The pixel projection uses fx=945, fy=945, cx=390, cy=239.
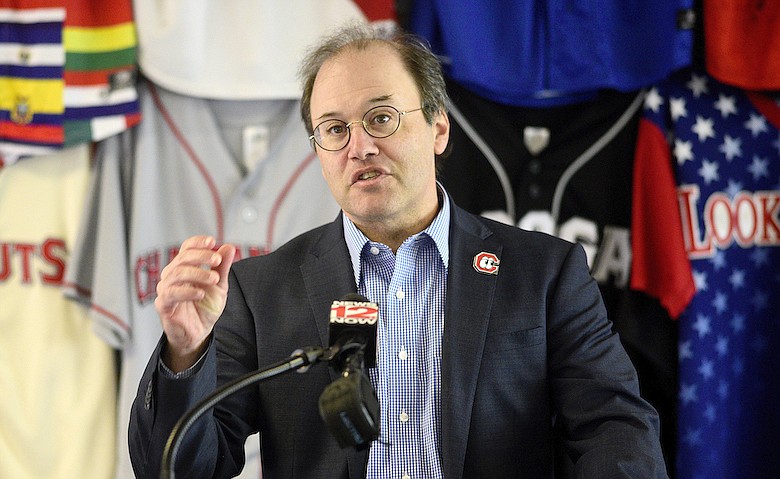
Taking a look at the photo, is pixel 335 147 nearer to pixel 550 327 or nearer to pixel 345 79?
pixel 345 79

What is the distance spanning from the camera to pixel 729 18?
2666 millimetres

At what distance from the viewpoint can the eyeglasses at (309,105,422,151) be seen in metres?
1.87

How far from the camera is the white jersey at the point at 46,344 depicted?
2.50 metres

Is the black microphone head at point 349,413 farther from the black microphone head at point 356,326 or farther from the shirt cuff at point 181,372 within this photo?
the shirt cuff at point 181,372

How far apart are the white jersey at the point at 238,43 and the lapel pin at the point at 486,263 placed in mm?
944

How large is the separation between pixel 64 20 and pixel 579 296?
1.57m

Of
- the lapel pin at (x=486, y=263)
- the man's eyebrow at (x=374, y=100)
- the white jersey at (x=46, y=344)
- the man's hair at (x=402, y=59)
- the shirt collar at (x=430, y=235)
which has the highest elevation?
the man's hair at (x=402, y=59)

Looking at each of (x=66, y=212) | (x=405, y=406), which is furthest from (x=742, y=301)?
(x=66, y=212)

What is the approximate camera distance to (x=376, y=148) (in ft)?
6.04

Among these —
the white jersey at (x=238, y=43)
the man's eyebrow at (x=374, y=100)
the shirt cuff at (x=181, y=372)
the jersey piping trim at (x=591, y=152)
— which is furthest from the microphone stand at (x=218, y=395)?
the jersey piping trim at (x=591, y=152)

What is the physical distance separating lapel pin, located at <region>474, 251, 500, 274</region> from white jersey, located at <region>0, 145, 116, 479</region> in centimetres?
120

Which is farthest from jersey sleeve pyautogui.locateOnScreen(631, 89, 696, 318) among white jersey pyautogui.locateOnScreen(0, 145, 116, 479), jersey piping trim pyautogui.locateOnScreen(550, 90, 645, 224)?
white jersey pyautogui.locateOnScreen(0, 145, 116, 479)

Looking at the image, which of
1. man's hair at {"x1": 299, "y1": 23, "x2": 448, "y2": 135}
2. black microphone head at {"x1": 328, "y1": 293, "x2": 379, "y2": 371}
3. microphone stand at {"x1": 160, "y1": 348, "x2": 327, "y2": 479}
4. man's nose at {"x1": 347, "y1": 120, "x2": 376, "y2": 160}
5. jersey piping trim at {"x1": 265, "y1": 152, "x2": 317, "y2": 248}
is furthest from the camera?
jersey piping trim at {"x1": 265, "y1": 152, "x2": 317, "y2": 248}

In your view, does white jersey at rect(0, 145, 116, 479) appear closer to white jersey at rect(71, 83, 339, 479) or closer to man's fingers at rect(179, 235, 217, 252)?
white jersey at rect(71, 83, 339, 479)
